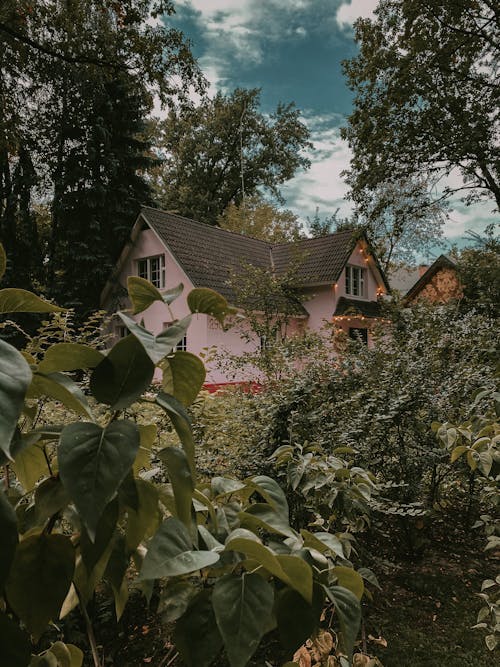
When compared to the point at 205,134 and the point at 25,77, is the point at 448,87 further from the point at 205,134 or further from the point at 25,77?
the point at 205,134

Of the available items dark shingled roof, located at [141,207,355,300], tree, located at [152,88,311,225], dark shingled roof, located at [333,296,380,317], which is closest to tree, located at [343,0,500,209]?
dark shingled roof, located at [141,207,355,300]

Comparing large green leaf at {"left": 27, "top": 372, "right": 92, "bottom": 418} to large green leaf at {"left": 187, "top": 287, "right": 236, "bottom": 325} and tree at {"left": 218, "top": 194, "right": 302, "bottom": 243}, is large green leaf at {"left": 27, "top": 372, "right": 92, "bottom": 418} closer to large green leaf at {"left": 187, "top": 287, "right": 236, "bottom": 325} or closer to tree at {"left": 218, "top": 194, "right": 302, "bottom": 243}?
large green leaf at {"left": 187, "top": 287, "right": 236, "bottom": 325}

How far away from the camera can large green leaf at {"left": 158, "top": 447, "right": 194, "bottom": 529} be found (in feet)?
1.82

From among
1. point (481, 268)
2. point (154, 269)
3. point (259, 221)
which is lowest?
point (481, 268)

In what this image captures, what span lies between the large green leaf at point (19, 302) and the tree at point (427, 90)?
1328cm

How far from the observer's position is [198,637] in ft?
1.84

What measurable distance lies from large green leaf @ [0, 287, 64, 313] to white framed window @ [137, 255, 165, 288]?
58.9ft

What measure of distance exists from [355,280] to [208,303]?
71.4 feet

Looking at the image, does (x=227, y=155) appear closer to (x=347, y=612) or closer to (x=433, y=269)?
(x=433, y=269)

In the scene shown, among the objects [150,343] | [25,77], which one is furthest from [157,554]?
[25,77]

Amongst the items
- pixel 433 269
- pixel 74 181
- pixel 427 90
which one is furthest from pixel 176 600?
pixel 433 269

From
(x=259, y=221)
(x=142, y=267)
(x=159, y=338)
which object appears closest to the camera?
(x=159, y=338)

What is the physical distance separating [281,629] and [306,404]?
2.96 meters

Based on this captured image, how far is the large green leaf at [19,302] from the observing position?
0.54 meters
